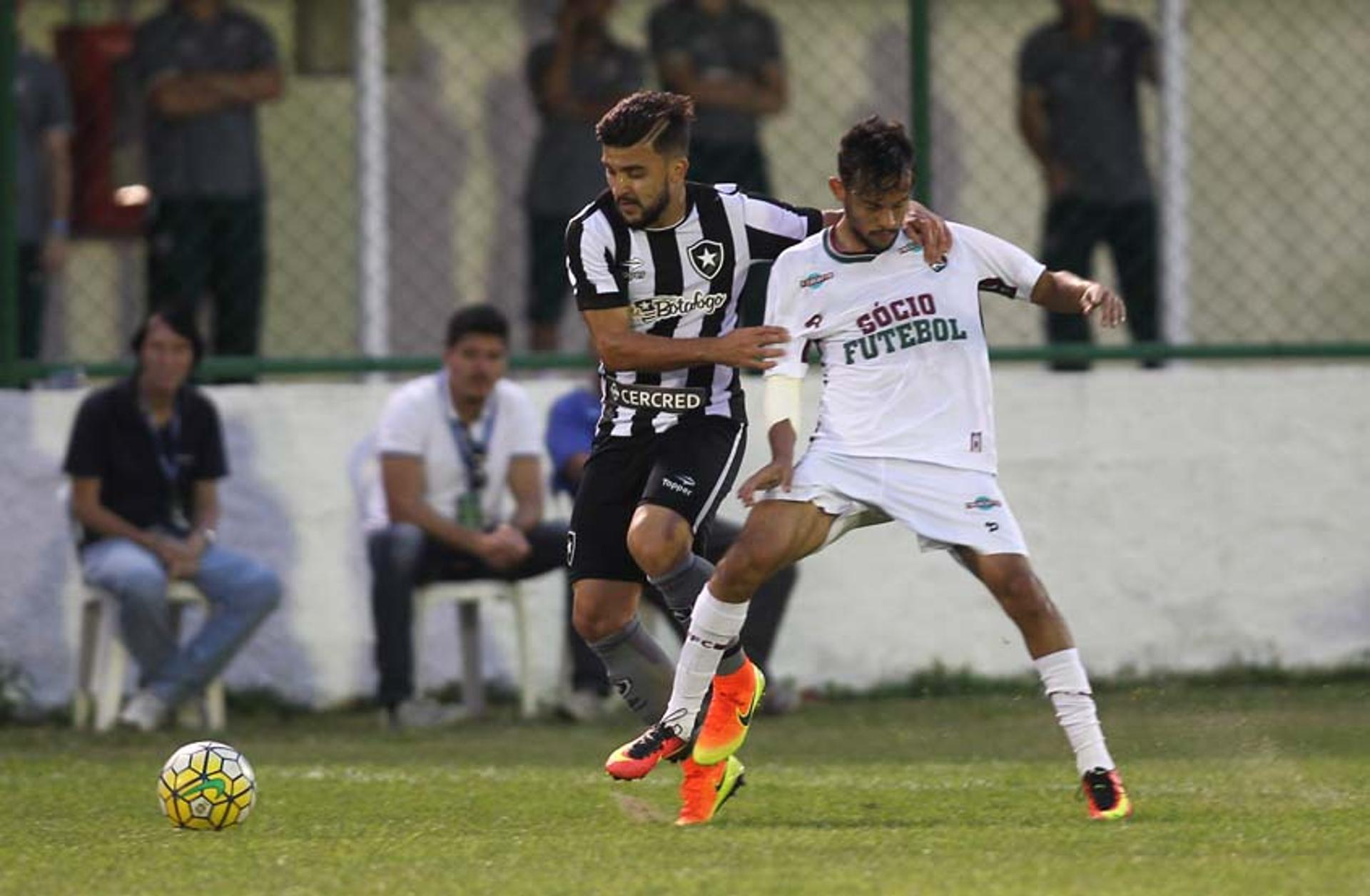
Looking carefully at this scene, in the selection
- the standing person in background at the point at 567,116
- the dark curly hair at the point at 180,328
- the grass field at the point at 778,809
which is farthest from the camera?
the standing person in background at the point at 567,116

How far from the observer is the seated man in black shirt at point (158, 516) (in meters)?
10.7

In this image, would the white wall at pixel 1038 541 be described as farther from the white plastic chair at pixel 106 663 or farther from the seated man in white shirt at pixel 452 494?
the seated man in white shirt at pixel 452 494

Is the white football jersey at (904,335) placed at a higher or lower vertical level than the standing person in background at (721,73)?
lower

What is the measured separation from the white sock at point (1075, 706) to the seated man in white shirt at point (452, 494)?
161 inches

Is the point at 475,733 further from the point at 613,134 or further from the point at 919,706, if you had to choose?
the point at 613,134

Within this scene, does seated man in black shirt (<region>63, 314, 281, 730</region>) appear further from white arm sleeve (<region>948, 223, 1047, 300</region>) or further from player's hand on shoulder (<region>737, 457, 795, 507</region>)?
white arm sleeve (<region>948, 223, 1047, 300</region>)

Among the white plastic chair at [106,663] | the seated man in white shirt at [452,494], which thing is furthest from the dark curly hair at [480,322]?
the white plastic chair at [106,663]

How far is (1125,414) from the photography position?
11.8 metres

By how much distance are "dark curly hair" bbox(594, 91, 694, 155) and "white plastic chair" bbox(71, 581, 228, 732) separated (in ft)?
14.0

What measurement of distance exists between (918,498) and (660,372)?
0.90 meters

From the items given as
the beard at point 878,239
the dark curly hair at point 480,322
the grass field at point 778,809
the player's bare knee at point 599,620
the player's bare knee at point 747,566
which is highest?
the beard at point 878,239

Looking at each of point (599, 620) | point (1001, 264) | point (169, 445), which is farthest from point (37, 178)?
point (1001, 264)

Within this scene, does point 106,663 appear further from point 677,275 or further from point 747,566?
point 747,566

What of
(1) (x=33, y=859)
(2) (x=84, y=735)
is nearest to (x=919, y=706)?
(2) (x=84, y=735)
